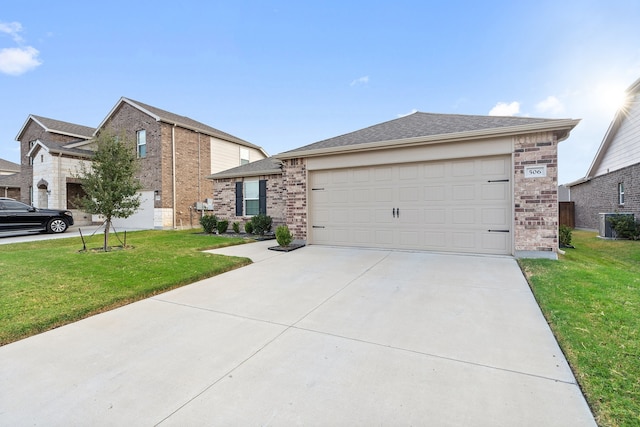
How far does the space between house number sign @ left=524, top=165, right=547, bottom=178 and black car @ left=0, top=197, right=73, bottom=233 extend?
17449 mm

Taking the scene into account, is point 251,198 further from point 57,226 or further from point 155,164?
point 57,226

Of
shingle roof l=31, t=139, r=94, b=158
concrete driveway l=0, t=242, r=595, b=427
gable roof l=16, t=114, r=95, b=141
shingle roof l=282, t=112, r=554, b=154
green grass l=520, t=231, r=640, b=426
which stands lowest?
concrete driveway l=0, t=242, r=595, b=427

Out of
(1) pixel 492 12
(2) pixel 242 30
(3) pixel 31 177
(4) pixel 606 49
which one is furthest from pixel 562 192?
(3) pixel 31 177

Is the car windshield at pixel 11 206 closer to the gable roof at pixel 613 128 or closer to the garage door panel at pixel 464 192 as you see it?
the garage door panel at pixel 464 192

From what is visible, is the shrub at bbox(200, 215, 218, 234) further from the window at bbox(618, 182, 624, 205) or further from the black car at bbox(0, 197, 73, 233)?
the window at bbox(618, 182, 624, 205)

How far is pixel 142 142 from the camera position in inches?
605

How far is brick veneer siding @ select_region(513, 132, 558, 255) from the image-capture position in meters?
6.08

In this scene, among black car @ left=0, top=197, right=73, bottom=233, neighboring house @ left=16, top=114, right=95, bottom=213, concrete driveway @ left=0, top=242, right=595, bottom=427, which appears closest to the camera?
concrete driveway @ left=0, top=242, right=595, bottom=427

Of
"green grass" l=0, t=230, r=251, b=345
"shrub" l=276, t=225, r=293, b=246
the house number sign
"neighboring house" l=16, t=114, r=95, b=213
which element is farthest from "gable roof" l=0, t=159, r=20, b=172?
the house number sign

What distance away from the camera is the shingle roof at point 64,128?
1912 cm

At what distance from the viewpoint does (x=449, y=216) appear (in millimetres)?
7066

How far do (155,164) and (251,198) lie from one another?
649 centimetres

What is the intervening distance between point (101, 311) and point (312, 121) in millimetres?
14898

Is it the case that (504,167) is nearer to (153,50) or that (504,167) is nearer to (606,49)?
(606,49)
